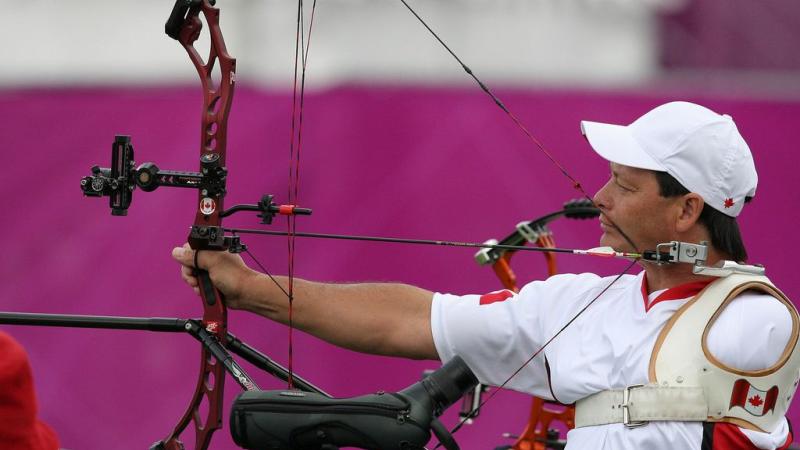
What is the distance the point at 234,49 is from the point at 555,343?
3.50m

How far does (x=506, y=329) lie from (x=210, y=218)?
2.45 ft

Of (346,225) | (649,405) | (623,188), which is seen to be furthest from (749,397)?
(346,225)

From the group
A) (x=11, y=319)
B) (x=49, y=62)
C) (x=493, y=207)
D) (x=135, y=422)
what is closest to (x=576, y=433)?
(x=11, y=319)

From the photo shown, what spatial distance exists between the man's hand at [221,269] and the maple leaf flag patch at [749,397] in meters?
1.18

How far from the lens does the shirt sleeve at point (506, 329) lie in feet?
11.1

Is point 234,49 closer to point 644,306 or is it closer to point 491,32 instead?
point 491,32

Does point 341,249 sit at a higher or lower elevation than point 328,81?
lower

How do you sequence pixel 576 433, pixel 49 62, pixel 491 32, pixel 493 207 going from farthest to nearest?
pixel 49 62, pixel 491 32, pixel 493 207, pixel 576 433

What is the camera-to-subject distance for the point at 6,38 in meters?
A: 7.38

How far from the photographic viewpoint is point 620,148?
10.4 feet

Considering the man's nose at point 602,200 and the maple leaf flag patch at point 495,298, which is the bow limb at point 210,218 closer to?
the maple leaf flag patch at point 495,298

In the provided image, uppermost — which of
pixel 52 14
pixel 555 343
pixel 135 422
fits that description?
pixel 52 14

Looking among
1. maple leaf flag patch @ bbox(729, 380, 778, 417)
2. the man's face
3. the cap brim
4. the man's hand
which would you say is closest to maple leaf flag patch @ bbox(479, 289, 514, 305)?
the man's face

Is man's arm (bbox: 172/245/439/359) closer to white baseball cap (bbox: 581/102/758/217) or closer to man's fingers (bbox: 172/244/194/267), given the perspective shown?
man's fingers (bbox: 172/244/194/267)
